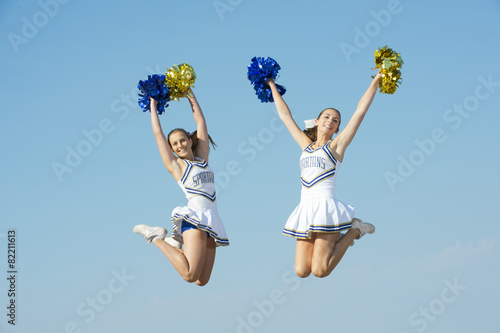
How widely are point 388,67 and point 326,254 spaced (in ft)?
9.18

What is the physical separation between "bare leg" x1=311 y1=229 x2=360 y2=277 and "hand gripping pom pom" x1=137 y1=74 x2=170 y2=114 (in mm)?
3096

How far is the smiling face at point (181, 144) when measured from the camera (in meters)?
10.4

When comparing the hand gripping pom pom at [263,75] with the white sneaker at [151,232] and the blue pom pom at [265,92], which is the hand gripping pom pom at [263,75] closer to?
the blue pom pom at [265,92]

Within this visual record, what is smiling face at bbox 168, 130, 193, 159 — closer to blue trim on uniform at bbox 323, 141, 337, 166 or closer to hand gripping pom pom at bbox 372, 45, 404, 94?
blue trim on uniform at bbox 323, 141, 337, 166

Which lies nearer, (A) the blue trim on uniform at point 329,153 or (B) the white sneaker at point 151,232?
(A) the blue trim on uniform at point 329,153

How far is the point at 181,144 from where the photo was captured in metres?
10.4

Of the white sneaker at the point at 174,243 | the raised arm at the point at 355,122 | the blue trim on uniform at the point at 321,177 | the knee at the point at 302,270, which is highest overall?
the raised arm at the point at 355,122

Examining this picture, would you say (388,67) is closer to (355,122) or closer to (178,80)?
(355,122)

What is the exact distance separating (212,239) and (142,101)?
233 centimetres

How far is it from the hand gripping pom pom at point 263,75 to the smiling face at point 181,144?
132cm

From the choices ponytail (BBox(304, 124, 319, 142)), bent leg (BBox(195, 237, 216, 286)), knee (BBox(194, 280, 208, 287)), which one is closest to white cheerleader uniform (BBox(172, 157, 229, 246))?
bent leg (BBox(195, 237, 216, 286))

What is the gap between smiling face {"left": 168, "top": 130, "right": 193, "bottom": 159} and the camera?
10383 mm

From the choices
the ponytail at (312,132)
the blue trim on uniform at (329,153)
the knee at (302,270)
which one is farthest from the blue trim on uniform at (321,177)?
the knee at (302,270)

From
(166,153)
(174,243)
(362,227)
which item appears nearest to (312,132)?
(362,227)
